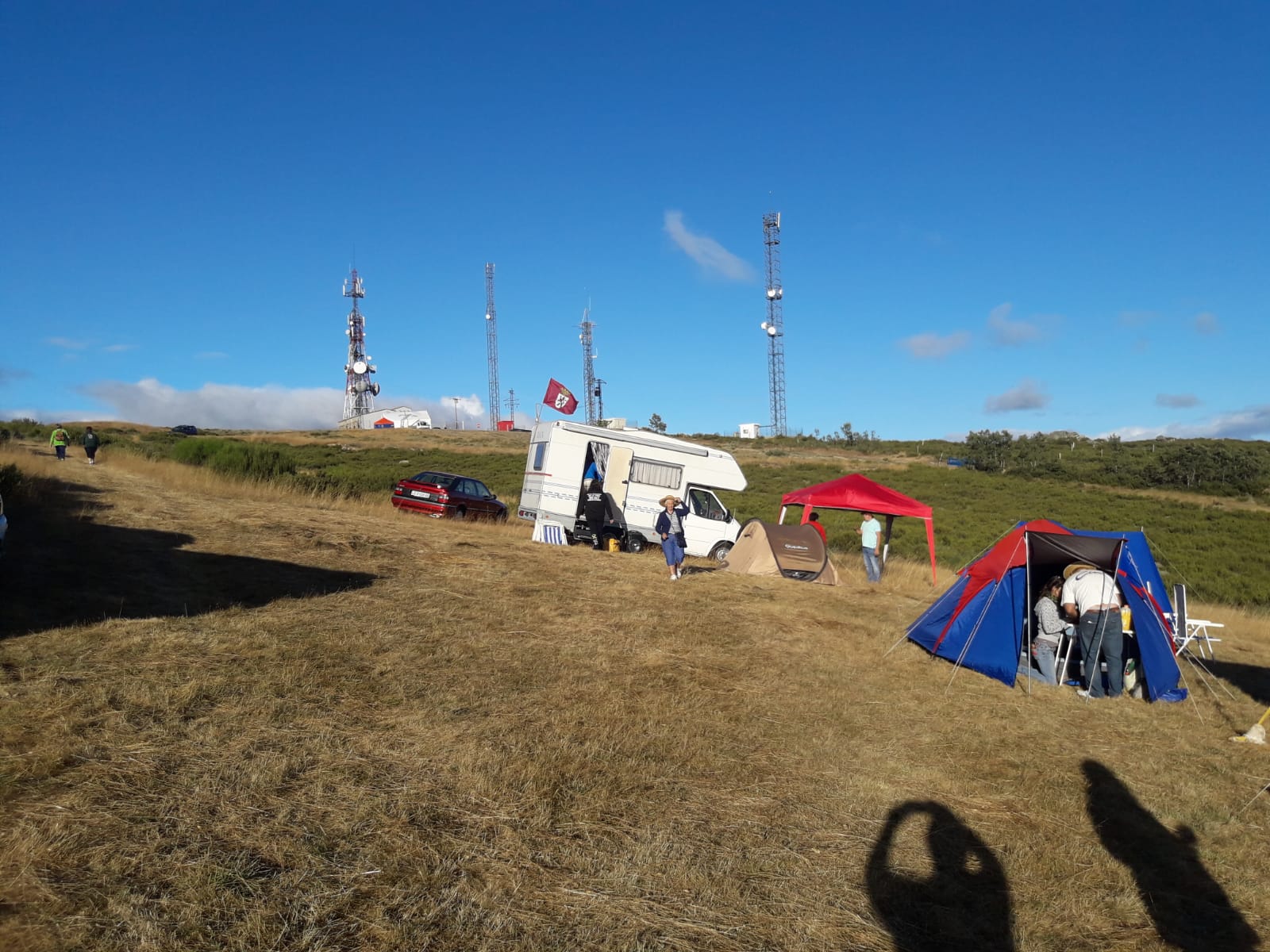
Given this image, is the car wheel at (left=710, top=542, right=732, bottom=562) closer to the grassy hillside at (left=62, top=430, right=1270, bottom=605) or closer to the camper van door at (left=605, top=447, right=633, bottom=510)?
the camper van door at (left=605, top=447, right=633, bottom=510)

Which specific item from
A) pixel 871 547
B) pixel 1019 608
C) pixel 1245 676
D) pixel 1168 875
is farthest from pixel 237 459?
pixel 1168 875

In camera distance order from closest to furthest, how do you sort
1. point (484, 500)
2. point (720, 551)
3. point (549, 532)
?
1. point (549, 532)
2. point (720, 551)
3. point (484, 500)

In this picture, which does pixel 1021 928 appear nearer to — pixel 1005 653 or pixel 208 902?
pixel 208 902

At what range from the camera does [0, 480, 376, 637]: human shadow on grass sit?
803cm

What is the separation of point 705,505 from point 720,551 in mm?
1053

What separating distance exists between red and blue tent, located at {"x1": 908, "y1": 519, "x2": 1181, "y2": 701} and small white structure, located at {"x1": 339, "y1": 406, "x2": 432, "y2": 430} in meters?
79.4

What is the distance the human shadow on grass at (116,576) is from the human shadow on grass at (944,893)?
6632 mm

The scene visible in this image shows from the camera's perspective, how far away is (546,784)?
18.3 ft

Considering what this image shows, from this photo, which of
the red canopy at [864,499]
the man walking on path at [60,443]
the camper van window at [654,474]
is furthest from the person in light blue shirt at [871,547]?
the man walking on path at [60,443]

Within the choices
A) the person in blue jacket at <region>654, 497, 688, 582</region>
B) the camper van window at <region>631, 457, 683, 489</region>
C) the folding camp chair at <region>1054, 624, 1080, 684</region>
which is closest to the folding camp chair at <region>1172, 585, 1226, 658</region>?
the folding camp chair at <region>1054, 624, 1080, 684</region>

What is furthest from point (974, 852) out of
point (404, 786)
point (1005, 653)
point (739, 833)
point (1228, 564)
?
point (1228, 564)

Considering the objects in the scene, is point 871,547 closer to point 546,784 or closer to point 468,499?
point 468,499

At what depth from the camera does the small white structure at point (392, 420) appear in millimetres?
86938

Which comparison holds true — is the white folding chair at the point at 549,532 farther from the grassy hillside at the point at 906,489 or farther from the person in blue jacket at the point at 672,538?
the grassy hillside at the point at 906,489
